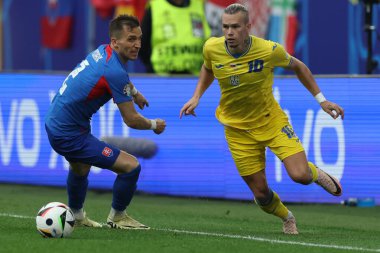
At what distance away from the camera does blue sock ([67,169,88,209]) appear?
10461mm

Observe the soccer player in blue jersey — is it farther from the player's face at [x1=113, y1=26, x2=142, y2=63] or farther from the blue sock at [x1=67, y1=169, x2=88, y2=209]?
the blue sock at [x1=67, y1=169, x2=88, y2=209]

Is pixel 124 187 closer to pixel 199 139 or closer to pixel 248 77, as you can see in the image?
pixel 248 77

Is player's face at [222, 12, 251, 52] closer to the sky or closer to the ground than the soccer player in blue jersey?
closer to the sky

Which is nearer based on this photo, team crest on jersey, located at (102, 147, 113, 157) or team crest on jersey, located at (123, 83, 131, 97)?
team crest on jersey, located at (123, 83, 131, 97)

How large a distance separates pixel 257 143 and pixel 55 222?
2.18 m

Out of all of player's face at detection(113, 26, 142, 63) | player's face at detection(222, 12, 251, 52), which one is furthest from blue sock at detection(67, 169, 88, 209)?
player's face at detection(222, 12, 251, 52)

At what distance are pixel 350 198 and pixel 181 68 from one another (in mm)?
2908

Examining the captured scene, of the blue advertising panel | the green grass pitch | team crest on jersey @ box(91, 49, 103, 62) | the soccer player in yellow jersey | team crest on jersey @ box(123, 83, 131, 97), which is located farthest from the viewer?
the blue advertising panel

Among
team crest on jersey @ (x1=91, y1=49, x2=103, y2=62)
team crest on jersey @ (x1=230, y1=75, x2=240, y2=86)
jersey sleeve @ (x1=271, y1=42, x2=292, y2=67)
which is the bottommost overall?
team crest on jersey @ (x1=230, y1=75, x2=240, y2=86)

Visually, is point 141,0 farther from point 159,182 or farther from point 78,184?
point 78,184

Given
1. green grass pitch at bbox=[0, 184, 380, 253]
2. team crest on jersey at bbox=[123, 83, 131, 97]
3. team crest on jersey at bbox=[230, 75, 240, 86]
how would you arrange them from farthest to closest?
team crest on jersey at bbox=[230, 75, 240, 86], team crest on jersey at bbox=[123, 83, 131, 97], green grass pitch at bbox=[0, 184, 380, 253]

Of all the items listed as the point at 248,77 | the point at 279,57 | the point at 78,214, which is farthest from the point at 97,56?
the point at 279,57

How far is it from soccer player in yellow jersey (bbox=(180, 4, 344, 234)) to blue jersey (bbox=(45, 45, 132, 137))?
0.82 meters

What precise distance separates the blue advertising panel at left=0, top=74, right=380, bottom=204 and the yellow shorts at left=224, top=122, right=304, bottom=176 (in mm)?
2479
